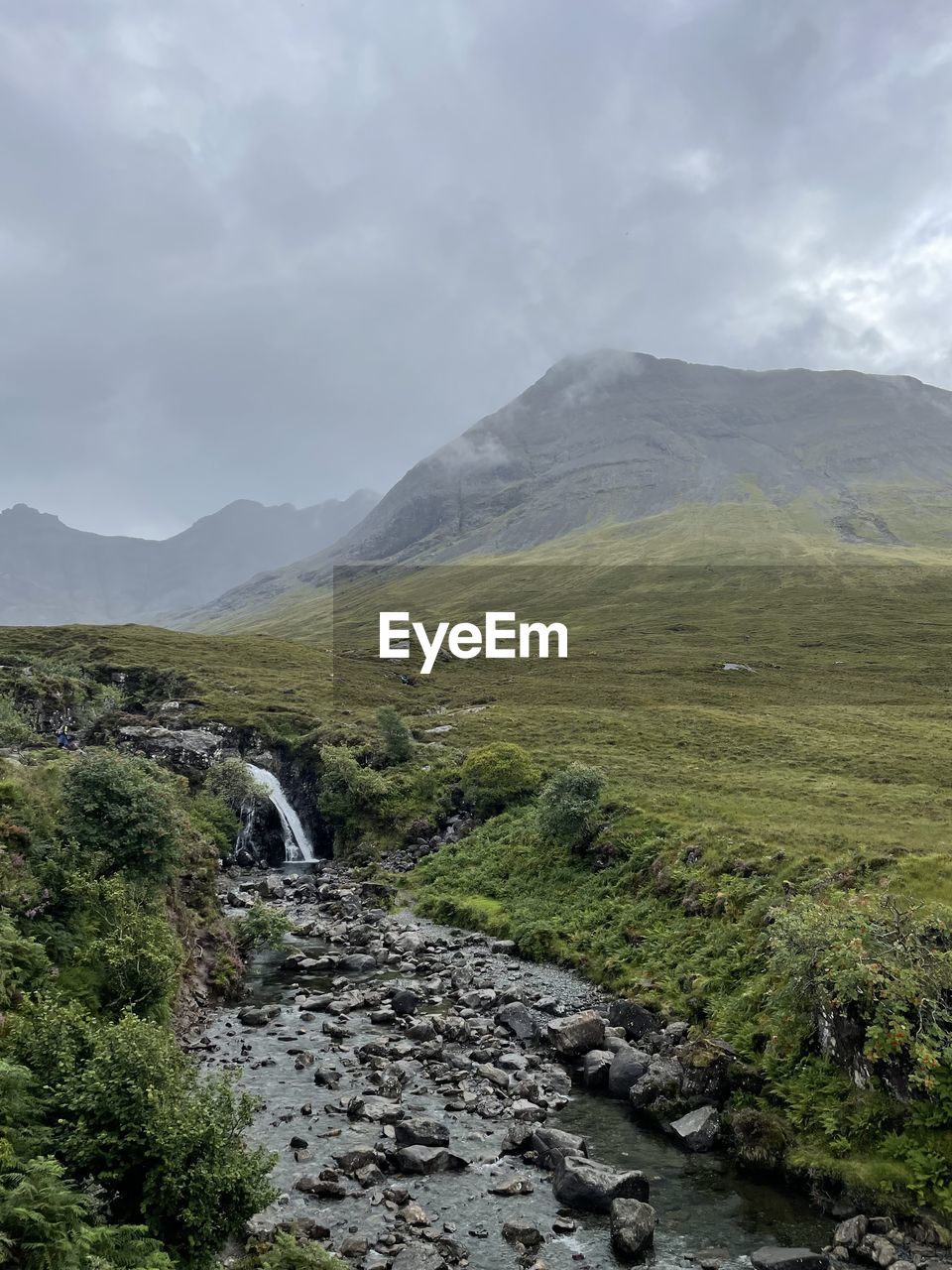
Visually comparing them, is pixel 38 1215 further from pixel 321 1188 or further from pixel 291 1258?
pixel 321 1188

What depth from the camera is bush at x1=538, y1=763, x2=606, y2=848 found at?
46281 millimetres

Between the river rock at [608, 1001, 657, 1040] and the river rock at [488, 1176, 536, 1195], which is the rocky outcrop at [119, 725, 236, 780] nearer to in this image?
the river rock at [608, 1001, 657, 1040]

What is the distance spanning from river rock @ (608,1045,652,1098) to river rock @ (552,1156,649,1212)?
515cm

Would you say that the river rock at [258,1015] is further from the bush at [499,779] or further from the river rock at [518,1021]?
the bush at [499,779]

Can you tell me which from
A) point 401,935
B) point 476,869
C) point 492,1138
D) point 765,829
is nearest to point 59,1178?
point 492,1138

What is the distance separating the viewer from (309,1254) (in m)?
14.8

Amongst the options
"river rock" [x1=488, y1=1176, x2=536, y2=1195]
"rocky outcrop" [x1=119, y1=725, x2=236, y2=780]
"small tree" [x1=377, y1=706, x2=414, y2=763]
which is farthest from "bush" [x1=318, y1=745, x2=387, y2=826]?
"river rock" [x1=488, y1=1176, x2=536, y2=1195]

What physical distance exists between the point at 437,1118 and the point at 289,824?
49978 millimetres

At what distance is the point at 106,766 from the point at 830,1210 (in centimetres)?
2706

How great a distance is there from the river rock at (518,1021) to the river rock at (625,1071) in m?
3.97

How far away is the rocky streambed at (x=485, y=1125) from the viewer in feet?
56.0

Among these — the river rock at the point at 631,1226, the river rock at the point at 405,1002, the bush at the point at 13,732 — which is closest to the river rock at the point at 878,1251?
the river rock at the point at 631,1226

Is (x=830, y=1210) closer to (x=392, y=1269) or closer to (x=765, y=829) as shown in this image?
(x=392, y=1269)

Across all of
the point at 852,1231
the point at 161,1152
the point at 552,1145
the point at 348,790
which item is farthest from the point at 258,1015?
the point at 348,790
